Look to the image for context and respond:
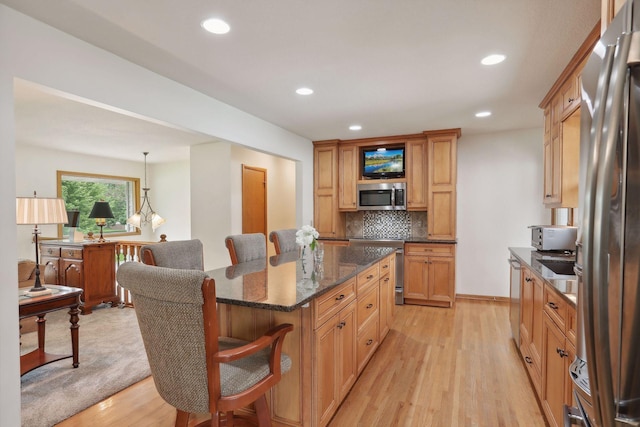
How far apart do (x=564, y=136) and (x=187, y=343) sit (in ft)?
10.2

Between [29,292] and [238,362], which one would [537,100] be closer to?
[238,362]

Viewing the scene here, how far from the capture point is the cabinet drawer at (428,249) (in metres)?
4.54

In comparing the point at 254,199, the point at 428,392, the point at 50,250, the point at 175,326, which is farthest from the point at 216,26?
the point at 50,250

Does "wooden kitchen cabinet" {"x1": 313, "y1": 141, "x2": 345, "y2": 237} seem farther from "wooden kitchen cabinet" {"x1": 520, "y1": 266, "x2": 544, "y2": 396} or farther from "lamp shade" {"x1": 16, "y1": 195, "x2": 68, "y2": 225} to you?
"lamp shade" {"x1": 16, "y1": 195, "x2": 68, "y2": 225}

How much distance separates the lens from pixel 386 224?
545 cm

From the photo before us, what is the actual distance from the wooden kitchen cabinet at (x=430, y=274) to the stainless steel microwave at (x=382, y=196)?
2.19ft

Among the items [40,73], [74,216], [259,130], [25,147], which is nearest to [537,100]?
[259,130]

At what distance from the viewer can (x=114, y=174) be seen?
258 inches

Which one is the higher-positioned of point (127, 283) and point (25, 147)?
point (25, 147)

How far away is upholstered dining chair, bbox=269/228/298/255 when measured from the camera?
3537 mm

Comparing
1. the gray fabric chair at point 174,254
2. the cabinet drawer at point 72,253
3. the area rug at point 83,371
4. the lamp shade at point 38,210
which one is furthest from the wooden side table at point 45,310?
the cabinet drawer at point 72,253

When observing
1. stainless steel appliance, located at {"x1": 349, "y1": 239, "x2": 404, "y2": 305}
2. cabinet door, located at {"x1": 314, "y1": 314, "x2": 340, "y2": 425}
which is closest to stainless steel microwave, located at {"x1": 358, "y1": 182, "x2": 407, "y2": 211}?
stainless steel appliance, located at {"x1": 349, "y1": 239, "x2": 404, "y2": 305}

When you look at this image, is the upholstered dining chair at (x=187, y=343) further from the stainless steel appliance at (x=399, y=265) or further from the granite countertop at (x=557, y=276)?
the stainless steel appliance at (x=399, y=265)

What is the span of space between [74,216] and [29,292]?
8.86 ft
